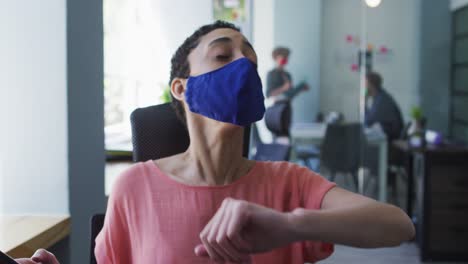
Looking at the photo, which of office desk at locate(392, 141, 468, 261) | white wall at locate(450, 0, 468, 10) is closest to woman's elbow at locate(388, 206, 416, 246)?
office desk at locate(392, 141, 468, 261)

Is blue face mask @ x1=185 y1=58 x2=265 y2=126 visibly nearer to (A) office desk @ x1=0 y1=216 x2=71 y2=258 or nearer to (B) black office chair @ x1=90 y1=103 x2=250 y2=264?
(B) black office chair @ x1=90 y1=103 x2=250 y2=264

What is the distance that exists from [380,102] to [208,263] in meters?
4.97

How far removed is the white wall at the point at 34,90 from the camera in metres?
1.86

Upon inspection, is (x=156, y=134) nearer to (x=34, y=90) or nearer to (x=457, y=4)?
(x=34, y=90)

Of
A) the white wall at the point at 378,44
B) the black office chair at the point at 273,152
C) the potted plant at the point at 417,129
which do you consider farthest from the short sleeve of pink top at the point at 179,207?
the white wall at the point at 378,44

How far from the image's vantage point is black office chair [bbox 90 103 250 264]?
1459mm

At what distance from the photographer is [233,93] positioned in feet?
3.45

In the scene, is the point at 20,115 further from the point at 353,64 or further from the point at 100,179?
the point at 353,64

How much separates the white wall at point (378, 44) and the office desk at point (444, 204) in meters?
1.27

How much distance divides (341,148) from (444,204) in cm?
184

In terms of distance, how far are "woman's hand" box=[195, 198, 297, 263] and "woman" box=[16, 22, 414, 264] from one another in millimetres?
230

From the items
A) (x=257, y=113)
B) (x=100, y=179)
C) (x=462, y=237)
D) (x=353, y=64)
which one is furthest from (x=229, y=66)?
(x=353, y=64)

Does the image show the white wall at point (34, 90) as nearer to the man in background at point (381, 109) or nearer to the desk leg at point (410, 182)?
the desk leg at point (410, 182)

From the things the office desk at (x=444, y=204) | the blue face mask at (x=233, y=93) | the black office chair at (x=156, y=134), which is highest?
the blue face mask at (x=233, y=93)
